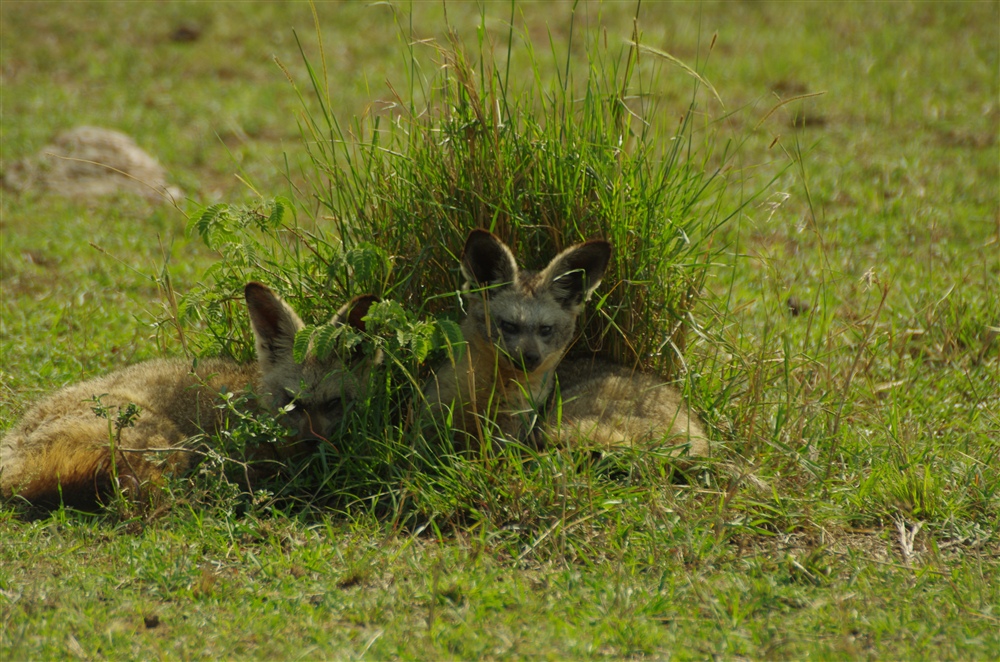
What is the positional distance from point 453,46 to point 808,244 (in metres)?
3.92

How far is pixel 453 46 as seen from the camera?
5.16m

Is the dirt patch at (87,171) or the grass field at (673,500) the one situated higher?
the dirt patch at (87,171)

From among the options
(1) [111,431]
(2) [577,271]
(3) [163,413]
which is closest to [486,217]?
(2) [577,271]

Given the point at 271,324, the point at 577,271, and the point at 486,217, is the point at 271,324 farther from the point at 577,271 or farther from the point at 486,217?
the point at 577,271

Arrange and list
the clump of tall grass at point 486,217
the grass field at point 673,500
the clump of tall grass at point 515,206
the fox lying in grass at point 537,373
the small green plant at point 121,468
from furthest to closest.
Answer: the clump of tall grass at point 515,206
the clump of tall grass at point 486,217
the fox lying in grass at point 537,373
the small green plant at point 121,468
the grass field at point 673,500

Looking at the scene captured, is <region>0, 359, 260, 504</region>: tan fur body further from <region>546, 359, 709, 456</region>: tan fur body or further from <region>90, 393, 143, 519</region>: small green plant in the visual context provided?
<region>546, 359, 709, 456</region>: tan fur body

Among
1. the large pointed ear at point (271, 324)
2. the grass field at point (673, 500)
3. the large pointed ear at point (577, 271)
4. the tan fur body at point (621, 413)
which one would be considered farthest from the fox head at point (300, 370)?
the tan fur body at point (621, 413)

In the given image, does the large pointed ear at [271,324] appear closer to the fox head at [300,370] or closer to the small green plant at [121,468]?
the fox head at [300,370]

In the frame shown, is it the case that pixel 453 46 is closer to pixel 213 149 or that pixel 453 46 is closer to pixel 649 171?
pixel 649 171

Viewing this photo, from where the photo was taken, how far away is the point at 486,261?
5199 millimetres

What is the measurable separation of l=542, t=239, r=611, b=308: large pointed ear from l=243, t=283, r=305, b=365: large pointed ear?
1.33 metres

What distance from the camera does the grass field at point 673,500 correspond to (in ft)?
12.2

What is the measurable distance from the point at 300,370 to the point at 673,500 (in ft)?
6.58

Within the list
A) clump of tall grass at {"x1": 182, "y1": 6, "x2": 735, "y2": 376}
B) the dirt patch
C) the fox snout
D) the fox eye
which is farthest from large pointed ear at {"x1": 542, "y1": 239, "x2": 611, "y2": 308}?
the dirt patch
